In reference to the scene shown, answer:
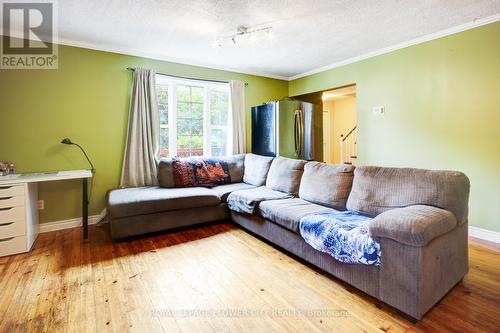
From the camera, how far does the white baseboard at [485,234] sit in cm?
279

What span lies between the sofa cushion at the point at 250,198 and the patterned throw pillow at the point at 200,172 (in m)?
0.58

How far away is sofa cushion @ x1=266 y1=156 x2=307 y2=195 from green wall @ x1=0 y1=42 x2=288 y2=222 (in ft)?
7.13

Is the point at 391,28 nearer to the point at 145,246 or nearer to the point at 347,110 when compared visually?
the point at 145,246

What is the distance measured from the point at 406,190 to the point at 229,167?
2.58 m

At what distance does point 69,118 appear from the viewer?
3.30m

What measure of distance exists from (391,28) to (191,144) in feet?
10.3

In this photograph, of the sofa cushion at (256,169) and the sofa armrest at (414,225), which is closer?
the sofa armrest at (414,225)

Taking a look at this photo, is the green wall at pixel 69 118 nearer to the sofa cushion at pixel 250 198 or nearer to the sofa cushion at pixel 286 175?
the sofa cushion at pixel 250 198

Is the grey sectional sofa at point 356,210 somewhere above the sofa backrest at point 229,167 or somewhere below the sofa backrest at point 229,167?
below

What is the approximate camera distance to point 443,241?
A: 168cm

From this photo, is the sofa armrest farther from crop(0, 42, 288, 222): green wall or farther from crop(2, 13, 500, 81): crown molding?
crop(0, 42, 288, 222): green wall

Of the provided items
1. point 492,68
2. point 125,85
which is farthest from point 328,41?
point 125,85

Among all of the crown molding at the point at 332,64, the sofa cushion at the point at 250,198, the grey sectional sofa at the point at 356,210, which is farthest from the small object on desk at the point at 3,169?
the sofa cushion at the point at 250,198

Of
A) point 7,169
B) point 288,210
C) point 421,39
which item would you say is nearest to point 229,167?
point 288,210
